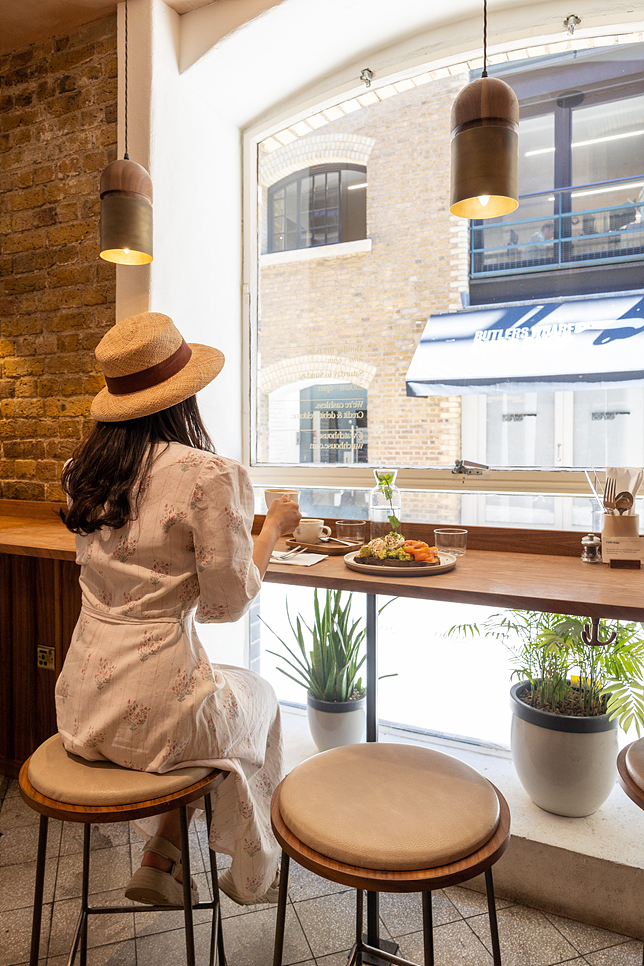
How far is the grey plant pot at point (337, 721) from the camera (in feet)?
8.22

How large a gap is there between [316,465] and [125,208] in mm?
1235

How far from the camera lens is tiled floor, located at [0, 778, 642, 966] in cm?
168

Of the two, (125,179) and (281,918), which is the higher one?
(125,179)

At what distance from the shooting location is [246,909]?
6.17 ft

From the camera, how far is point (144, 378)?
1.42 meters

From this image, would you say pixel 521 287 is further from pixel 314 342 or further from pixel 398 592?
pixel 398 592

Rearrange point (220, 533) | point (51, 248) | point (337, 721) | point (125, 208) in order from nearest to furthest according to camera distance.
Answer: point (220, 533)
point (125, 208)
point (337, 721)
point (51, 248)

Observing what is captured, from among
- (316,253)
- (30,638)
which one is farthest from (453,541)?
(30,638)

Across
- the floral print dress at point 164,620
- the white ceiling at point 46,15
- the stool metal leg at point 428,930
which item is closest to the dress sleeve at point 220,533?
the floral print dress at point 164,620

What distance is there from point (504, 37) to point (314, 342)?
1324 mm

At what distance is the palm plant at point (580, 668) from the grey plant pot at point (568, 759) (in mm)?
65

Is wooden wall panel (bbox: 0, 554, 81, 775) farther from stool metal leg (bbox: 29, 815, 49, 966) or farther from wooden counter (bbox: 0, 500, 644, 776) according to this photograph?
stool metal leg (bbox: 29, 815, 49, 966)

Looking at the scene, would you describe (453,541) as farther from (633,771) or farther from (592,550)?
(633,771)

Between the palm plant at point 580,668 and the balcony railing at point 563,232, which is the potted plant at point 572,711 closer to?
the palm plant at point 580,668
